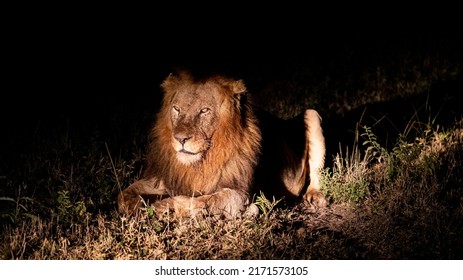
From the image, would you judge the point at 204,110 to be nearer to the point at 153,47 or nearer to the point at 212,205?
the point at 212,205

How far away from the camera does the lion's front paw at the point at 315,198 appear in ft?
16.4

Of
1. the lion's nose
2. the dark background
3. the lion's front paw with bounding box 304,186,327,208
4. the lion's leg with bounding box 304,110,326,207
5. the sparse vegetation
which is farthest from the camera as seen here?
the dark background

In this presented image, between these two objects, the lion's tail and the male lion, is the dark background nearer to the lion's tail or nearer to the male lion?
the lion's tail

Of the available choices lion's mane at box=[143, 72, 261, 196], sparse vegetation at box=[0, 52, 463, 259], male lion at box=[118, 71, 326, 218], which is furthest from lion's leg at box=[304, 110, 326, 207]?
lion's mane at box=[143, 72, 261, 196]

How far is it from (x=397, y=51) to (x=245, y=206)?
6.45m

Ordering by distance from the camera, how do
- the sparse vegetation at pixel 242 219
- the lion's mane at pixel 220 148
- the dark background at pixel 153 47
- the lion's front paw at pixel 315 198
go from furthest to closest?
the dark background at pixel 153 47
the lion's front paw at pixel 315 198
the lion's mane at pixel 220 148
the sparse vegetation at pixel 242 219

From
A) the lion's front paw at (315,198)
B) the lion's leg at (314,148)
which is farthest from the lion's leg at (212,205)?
the lion's leg at (314,148)

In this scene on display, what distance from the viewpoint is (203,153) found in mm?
4441

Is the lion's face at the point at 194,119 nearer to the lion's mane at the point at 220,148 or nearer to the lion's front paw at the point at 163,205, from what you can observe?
the lion's mane at the point at 220,148

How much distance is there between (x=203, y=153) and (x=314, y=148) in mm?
1453

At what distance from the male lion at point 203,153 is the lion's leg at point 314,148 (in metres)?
0.43

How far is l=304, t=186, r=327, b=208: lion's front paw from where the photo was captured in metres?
5.01

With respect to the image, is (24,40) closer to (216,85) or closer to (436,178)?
(216,85)
